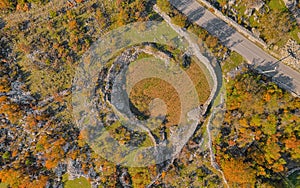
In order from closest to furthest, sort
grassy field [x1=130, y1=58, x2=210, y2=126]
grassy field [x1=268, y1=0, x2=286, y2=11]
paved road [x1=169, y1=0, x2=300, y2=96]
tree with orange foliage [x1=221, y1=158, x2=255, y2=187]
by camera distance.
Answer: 1. tree with orange foliage [x1=221, y1=158, x2=255, y2=187]
2. paved road [x1=169, y1=0, x2=300, y2=96]
3. grassy field [x1=268, y1=0, x2=286, y2=11]
4. grassy field [x1=130, y1=58, x2=210, y2=126]

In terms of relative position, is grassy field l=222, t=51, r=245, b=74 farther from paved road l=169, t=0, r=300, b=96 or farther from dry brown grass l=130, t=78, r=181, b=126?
dry brown grass l=130, t=78, r=181, b=126

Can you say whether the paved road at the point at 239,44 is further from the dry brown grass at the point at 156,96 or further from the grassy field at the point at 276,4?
the dry brown grass at the point at 156,96

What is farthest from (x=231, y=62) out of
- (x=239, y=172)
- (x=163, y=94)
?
(x=239, y=172)

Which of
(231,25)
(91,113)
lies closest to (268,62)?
(231,25)

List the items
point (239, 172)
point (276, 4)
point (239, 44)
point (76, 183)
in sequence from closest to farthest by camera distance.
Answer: point (239, 172), point (76, 183), point (276, 4), point (239, 44)

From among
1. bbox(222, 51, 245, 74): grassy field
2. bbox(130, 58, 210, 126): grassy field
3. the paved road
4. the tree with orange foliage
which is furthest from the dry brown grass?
the paved road

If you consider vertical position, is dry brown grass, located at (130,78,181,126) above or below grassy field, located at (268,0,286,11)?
below

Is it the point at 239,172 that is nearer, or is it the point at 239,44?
the point at 239,172

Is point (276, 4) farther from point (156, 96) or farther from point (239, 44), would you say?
point (156, 96)

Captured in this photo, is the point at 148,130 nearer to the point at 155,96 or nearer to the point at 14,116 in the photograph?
the point at 155,96
